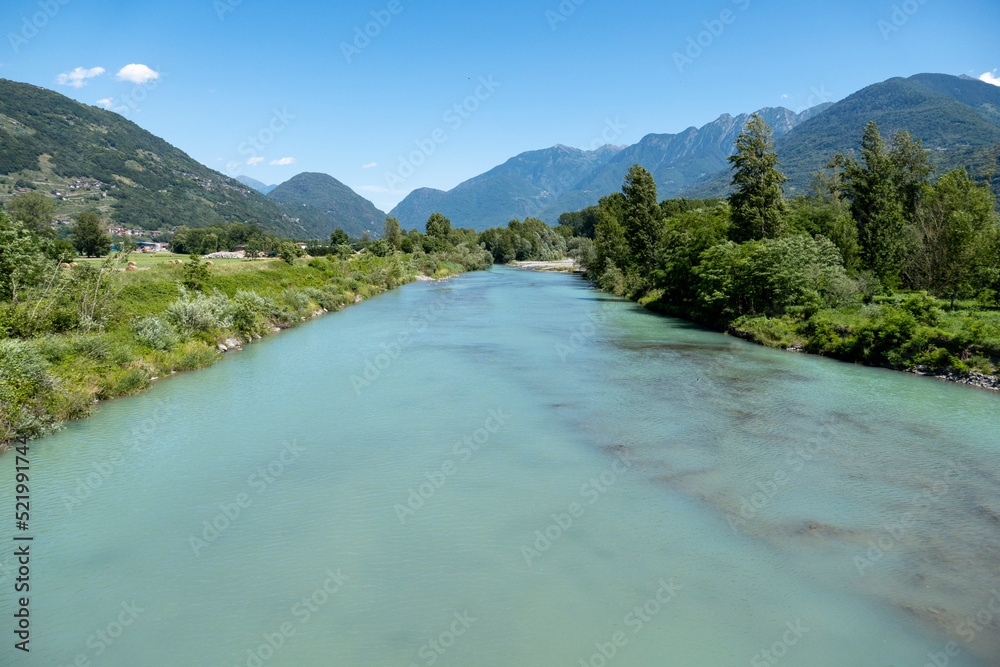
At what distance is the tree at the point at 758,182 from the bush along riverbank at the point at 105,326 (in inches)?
1222

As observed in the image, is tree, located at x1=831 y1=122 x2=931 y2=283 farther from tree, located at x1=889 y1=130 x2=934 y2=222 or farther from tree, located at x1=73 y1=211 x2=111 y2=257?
tree, located at x1=73 y1=211 x2=111 y2=257

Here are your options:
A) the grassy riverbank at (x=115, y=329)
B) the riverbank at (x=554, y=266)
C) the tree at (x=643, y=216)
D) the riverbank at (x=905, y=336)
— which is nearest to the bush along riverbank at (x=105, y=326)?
the grassy riverbank at (x=115, y=329)

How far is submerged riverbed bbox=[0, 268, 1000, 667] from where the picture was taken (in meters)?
7.76

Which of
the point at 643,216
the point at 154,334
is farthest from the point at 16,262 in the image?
the point at 643,216

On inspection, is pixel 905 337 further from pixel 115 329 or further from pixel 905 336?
pixel 115 329

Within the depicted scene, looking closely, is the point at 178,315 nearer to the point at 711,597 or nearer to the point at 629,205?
the point at 711,597

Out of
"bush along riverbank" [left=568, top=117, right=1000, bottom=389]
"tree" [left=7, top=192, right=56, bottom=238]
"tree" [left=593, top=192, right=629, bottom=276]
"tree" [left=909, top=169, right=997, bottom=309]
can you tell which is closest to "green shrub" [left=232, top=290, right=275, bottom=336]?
"bush along riverbank" [left=568, top=117, right=1000, bottom=389]

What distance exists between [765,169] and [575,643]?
37.0 m

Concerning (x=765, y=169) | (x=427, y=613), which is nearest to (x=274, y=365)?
(x=427, y=613)

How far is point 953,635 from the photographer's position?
7.65 meters

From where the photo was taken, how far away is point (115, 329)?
2144 cm

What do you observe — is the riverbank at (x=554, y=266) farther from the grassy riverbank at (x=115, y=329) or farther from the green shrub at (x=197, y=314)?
the green shrub at (x=197, y=314)

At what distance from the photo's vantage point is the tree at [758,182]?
36531 millimetres

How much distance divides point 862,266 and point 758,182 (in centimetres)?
842
